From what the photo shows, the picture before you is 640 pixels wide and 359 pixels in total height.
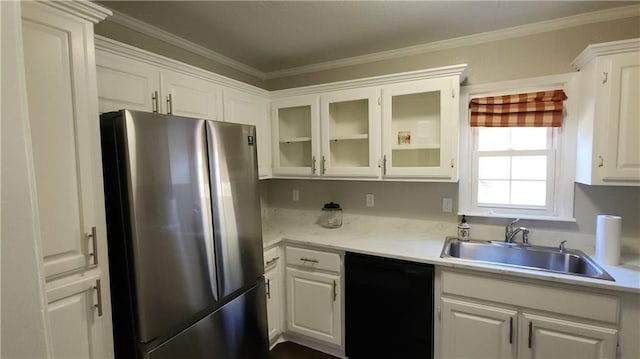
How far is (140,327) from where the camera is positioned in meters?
1.25

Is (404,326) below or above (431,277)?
below

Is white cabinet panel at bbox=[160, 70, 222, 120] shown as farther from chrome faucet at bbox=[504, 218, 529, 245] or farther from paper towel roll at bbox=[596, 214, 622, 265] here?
paper towel roll at bbox=[596, 214, 622, 265]

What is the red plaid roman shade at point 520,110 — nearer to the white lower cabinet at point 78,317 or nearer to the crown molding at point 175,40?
the crown molding at point 175,40

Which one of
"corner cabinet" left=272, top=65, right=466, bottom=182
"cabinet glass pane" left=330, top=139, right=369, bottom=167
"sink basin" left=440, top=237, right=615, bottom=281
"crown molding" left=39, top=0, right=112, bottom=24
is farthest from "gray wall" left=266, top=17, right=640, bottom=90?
"crown molding" left=39, top=0, right=112, bottom=24

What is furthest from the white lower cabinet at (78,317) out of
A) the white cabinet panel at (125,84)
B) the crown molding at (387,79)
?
the crown molding at (387,79)

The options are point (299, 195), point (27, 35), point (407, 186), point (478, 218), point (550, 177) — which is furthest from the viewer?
point (299, 195)

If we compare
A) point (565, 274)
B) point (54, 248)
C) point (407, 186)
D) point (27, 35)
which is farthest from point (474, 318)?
point (27, 35)

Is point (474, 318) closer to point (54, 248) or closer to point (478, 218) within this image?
point (478, 218)

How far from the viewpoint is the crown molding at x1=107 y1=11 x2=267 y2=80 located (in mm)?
1845

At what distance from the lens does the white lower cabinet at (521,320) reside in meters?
1.51

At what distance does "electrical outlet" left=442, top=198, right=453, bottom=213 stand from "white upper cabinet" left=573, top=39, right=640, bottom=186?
82cm

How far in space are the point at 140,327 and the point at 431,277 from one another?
1.55 m

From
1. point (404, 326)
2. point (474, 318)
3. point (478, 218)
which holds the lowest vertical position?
point (404, 326)

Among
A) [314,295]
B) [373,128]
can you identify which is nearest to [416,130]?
[373,128]
